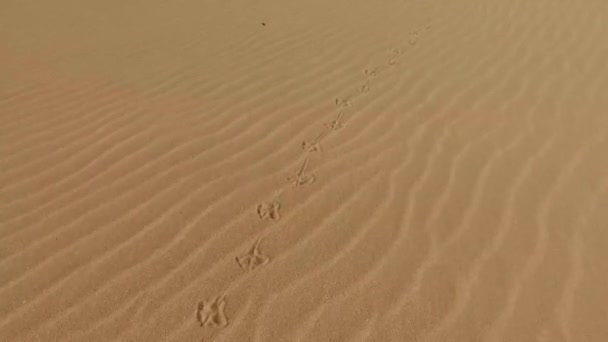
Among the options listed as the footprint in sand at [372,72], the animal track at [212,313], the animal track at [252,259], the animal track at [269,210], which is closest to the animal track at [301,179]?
the animal track at [269,210]

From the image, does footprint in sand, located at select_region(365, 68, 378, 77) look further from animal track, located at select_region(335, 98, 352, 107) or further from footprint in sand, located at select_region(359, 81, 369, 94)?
animal track, located at select_region(335, 98, 352, 107)

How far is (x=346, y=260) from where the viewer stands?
2629 mm

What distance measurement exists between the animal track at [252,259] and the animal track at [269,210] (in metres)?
0.25

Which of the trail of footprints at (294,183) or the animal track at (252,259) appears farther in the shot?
the animal track at (252,259)

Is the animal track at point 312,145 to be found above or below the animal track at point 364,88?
below

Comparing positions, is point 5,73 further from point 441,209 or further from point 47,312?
point 441,209

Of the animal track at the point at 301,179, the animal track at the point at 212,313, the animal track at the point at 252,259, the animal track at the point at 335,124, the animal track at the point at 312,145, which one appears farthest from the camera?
the animal track at the point at 335,124

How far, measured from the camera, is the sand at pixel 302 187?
2375 mm

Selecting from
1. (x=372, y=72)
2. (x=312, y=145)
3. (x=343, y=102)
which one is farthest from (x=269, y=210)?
(x=372, y=72)

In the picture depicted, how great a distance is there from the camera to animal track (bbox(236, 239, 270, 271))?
2.59 m

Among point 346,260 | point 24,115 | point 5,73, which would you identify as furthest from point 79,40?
point 346,260

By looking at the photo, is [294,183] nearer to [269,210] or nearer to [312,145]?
[269,210]

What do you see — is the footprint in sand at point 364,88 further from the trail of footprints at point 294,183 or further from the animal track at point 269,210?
the animal track at point 269,210

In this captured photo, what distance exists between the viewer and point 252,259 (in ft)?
8.62
